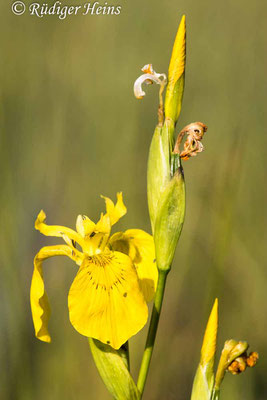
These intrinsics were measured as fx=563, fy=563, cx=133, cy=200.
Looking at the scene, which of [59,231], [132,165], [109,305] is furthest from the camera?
[132,165]

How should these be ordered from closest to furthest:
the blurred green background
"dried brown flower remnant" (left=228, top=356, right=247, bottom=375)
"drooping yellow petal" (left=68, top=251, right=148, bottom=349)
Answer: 1. "drooping yellow petal" (left=68, top=251, right=148, bottom=349)
2. "dried brown flower remnant" (left=228, top=356, right=247, bottom=375)
3. the blurred green background

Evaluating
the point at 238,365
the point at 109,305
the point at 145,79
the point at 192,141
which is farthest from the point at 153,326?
the point at 145,79

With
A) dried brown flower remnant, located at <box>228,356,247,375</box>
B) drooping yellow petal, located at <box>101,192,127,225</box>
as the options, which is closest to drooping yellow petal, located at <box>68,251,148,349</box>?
drooping yellow petal, located at <box>101,192,127,225</box>

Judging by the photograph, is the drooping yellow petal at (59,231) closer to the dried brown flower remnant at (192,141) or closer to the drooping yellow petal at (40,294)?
the drooping yellow petal at (40,294)

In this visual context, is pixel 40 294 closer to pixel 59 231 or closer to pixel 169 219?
pixel 59 231

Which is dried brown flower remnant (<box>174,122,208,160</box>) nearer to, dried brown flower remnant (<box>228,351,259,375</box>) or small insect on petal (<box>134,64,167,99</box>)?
small insect on petal (<box>134,64,167,99</box>)

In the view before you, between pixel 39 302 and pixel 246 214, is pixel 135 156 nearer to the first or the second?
pixel 246 214
